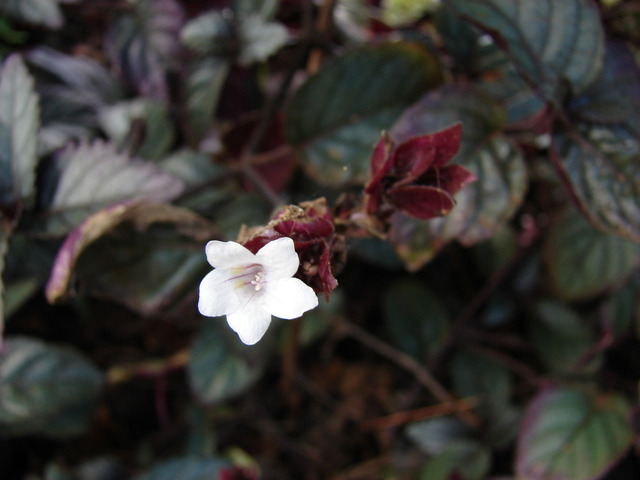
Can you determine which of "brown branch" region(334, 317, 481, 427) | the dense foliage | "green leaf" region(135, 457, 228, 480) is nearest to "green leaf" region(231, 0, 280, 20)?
the dense foliage

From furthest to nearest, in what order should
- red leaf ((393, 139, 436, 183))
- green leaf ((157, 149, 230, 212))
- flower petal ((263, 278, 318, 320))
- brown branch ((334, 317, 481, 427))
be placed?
brown branch ((334, 317, 481, 427))
green leaf ((157, 149, 230, 212))
red leaf ((393, 139, 436, 183))
flower petal ((263, 278, 318, 320))

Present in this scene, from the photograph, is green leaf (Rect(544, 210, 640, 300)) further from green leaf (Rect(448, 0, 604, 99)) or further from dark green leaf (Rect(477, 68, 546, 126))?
green leaf (Rect(448, 0, 604, 99))

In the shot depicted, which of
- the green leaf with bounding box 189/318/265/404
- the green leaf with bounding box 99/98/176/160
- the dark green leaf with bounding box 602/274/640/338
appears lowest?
the green leaf with bounding box 189/318/265/404

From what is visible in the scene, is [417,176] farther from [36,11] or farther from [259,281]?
[36,11]

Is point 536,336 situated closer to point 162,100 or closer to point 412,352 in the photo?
point 412,352

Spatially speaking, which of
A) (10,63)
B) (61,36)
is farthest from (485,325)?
(61,36)

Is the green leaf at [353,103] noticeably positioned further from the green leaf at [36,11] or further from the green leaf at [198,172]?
the green leaf at [36,11]
